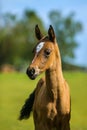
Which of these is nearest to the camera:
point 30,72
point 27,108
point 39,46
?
point 30,72

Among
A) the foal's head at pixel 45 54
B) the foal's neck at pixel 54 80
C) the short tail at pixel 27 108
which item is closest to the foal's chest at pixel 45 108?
the foal's neck at pixel 54 80

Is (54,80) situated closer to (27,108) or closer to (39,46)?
(39,46)

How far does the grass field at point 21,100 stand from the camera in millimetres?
18075

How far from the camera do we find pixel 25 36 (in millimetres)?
85500

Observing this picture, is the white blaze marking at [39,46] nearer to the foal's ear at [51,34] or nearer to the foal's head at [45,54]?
the foal's head at [45,54]

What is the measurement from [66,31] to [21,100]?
2836 inches

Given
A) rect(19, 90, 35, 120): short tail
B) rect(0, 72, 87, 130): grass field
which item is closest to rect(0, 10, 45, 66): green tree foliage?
rect(0, 72, 87, 130): grass field

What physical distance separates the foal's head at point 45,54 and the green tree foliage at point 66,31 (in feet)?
262

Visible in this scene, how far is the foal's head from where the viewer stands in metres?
10.7

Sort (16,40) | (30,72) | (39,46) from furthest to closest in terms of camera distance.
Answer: (16,40), (39,46), (30,72)

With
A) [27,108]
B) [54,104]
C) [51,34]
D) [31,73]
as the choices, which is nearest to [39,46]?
[51,34]

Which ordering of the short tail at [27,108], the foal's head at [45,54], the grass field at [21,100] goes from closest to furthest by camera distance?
the foal's head at [45,54]
the short tail at [27,108]
the grass field at [21,100]

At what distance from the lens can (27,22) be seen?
303 feet

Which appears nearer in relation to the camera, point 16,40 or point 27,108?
point 27,108
